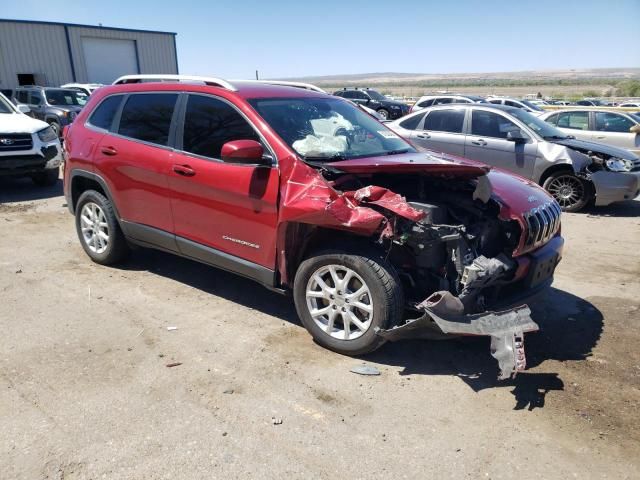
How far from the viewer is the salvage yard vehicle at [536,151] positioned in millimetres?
8148

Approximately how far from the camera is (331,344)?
3.74m

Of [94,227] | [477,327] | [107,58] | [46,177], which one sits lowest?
[46,177]

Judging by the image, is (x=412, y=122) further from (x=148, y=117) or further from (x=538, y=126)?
(x=148, y=117)

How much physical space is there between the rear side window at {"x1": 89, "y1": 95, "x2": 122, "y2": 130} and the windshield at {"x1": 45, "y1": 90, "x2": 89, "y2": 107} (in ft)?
42.5

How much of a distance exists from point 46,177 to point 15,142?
1.23 meters

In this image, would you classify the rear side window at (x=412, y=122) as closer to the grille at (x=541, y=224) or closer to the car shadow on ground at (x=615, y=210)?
the car shadow on ground at (x=615, y=210)

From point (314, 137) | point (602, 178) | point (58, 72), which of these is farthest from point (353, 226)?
point (58, 72)

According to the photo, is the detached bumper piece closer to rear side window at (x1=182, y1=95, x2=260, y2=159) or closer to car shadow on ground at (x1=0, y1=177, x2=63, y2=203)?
rear side window at (x1=182, y1=95, x2=260, y2=159)

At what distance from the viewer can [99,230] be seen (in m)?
5.38

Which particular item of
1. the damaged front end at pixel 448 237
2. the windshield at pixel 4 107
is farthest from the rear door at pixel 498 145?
the windshield at pixel 4 107

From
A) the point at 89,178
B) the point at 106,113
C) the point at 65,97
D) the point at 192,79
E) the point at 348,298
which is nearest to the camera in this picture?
the point at 348,298

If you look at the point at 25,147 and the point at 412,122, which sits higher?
the point at 412,122

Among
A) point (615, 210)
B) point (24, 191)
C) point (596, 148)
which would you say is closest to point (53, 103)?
point (24, 191)

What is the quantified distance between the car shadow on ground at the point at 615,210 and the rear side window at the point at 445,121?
8.34ft
